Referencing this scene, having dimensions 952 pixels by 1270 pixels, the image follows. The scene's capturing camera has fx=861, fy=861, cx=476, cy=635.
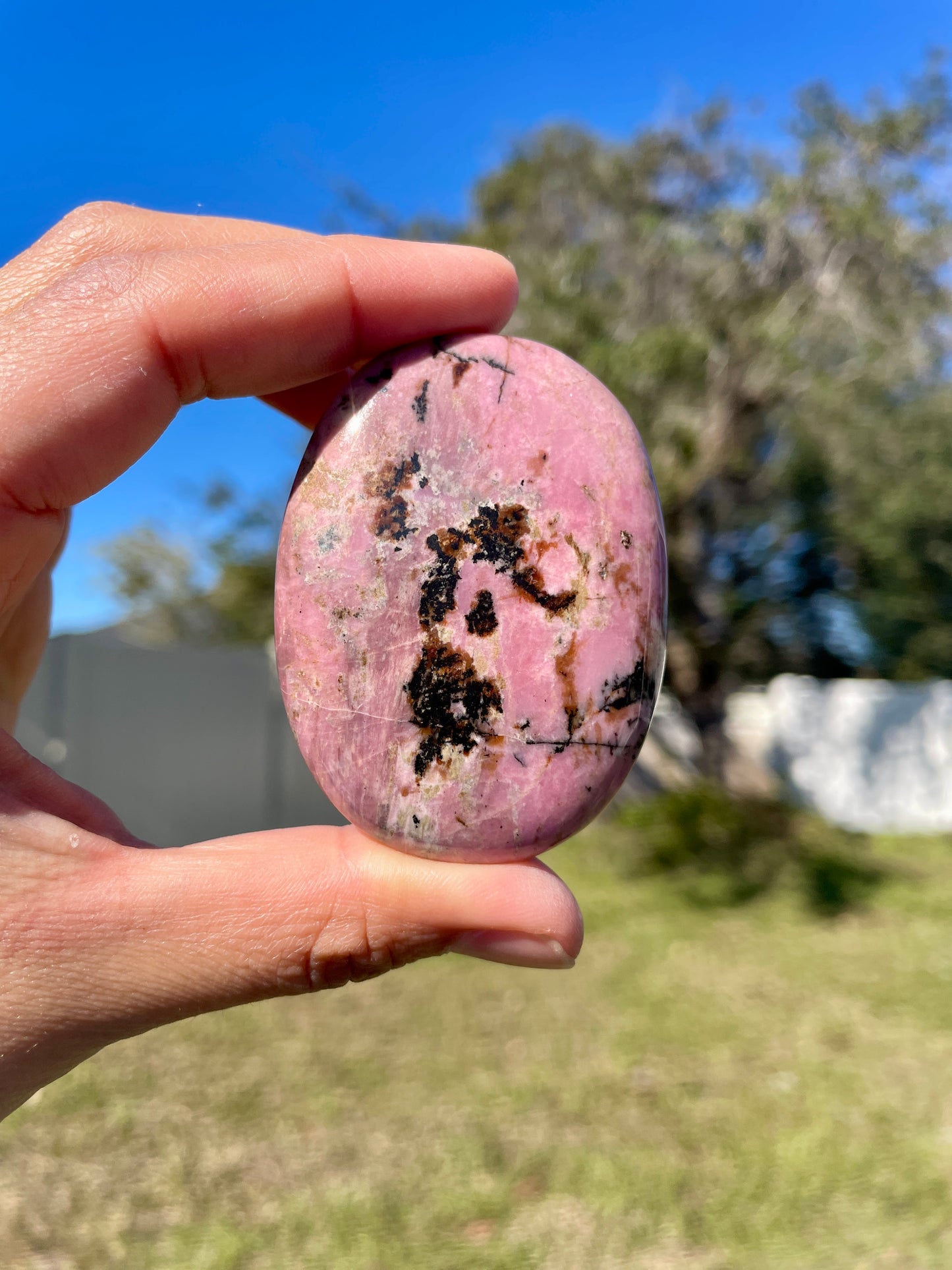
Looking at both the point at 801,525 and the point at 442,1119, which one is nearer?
the point at 442,1119

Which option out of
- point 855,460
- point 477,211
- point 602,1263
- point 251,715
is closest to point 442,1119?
point 602,1263

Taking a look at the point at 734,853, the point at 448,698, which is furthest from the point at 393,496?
the point at 734,853

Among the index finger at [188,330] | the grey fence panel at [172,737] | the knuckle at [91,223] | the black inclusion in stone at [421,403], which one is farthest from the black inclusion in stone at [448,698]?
the grey fence panel at [172,737]

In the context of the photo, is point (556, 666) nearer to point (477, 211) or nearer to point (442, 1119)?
point (442, 1119)

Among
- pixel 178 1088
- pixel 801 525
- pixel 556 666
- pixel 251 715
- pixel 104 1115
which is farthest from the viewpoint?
pixel 801 525

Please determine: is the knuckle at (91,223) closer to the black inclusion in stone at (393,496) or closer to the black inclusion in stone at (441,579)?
the black inclusion in stone at (393,496)

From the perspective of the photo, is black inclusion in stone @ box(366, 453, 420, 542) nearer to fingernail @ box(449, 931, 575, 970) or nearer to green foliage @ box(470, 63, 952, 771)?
fingernail @ box(449, 931, 575, 970)
